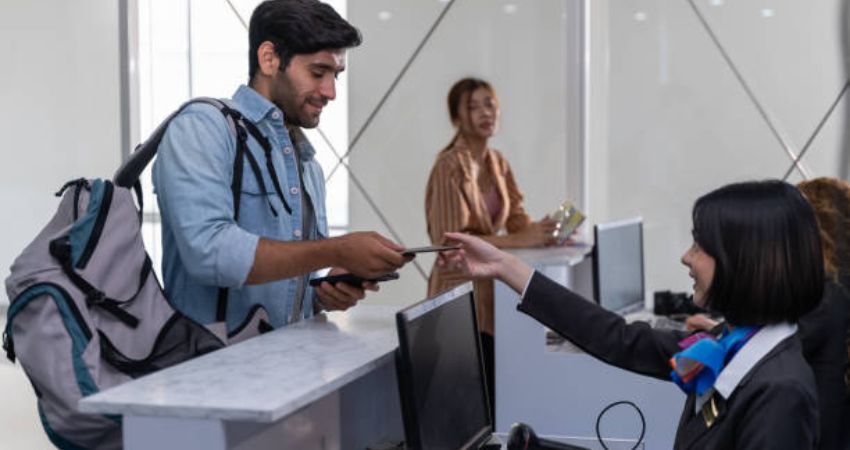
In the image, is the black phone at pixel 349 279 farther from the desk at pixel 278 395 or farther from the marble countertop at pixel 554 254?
the marble countertop at pixel 554 254

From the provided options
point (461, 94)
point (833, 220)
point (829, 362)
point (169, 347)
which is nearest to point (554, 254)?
point (461, 94)

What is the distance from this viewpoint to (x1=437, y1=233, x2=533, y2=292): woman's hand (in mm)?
2447

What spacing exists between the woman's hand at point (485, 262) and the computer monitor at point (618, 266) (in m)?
2.09

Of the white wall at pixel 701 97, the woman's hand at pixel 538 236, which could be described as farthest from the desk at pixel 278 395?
the white wall at pixel 701 97

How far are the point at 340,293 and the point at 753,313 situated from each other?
90 cm

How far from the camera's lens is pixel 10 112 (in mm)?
4973

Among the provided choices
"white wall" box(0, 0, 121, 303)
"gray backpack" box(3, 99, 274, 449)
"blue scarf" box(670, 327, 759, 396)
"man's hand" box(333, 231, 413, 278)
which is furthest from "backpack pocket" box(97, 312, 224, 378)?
"white wall" box(0, 0, 121, 303)

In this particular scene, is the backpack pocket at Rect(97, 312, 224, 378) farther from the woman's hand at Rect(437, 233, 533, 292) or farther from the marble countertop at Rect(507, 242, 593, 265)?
the marble countertop at Rect(507, 242, 593, 265)

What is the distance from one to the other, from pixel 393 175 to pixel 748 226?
489cm

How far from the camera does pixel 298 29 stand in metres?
2.44

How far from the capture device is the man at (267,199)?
2189 millimetres

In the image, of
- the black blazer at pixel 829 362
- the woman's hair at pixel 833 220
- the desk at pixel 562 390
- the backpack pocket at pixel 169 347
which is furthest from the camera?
the desk at pixel 562 390

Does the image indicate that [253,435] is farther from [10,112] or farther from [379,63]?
[379,63]

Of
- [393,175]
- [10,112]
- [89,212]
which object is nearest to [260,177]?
[89,212]
